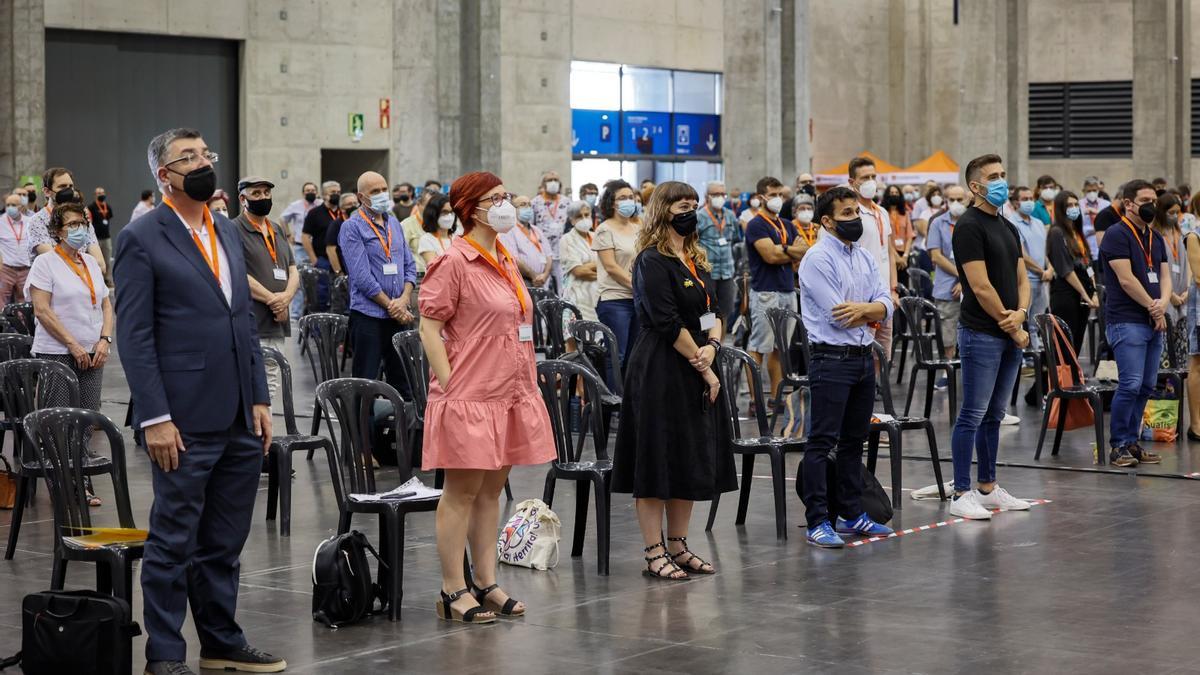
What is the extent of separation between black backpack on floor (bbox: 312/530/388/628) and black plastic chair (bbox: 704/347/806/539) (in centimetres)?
225

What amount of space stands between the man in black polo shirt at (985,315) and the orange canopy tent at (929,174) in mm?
24186

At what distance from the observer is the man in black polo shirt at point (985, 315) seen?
28.7 ft

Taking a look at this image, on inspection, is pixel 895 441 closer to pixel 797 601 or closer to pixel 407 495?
pixel 797 601

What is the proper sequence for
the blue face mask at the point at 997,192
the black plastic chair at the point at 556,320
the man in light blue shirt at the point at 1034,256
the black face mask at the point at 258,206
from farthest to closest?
the man in light blue shirt at the point at 1034,256 → the black plastic chair at the point at 556,320 → the black face mask at the point at 258,206 → the blue face mask at the point at 997,192

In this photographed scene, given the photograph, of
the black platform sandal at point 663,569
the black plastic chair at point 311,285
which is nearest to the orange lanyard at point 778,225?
the black platform sandal at point 663,569

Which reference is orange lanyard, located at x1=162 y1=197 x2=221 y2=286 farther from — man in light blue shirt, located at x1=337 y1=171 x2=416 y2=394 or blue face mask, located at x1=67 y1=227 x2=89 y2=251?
man in light blue shirt, located at x1=337 y1=171 x2=416 y2=394

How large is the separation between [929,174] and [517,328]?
27309 millimetres

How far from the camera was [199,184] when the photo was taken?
5750mm

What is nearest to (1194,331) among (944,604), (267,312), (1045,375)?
(1045,375)

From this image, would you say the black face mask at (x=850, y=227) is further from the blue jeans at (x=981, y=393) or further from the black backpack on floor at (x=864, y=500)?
the black backpack on floor at (x=864, y=500)

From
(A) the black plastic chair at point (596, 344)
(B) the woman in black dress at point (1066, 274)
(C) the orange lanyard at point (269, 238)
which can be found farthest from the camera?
(B) the woman in black dress at point (1066, 274)

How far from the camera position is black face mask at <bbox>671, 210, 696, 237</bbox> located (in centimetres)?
750

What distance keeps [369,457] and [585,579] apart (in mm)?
1130

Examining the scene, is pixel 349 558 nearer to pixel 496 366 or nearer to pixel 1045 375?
pixel 496 366
